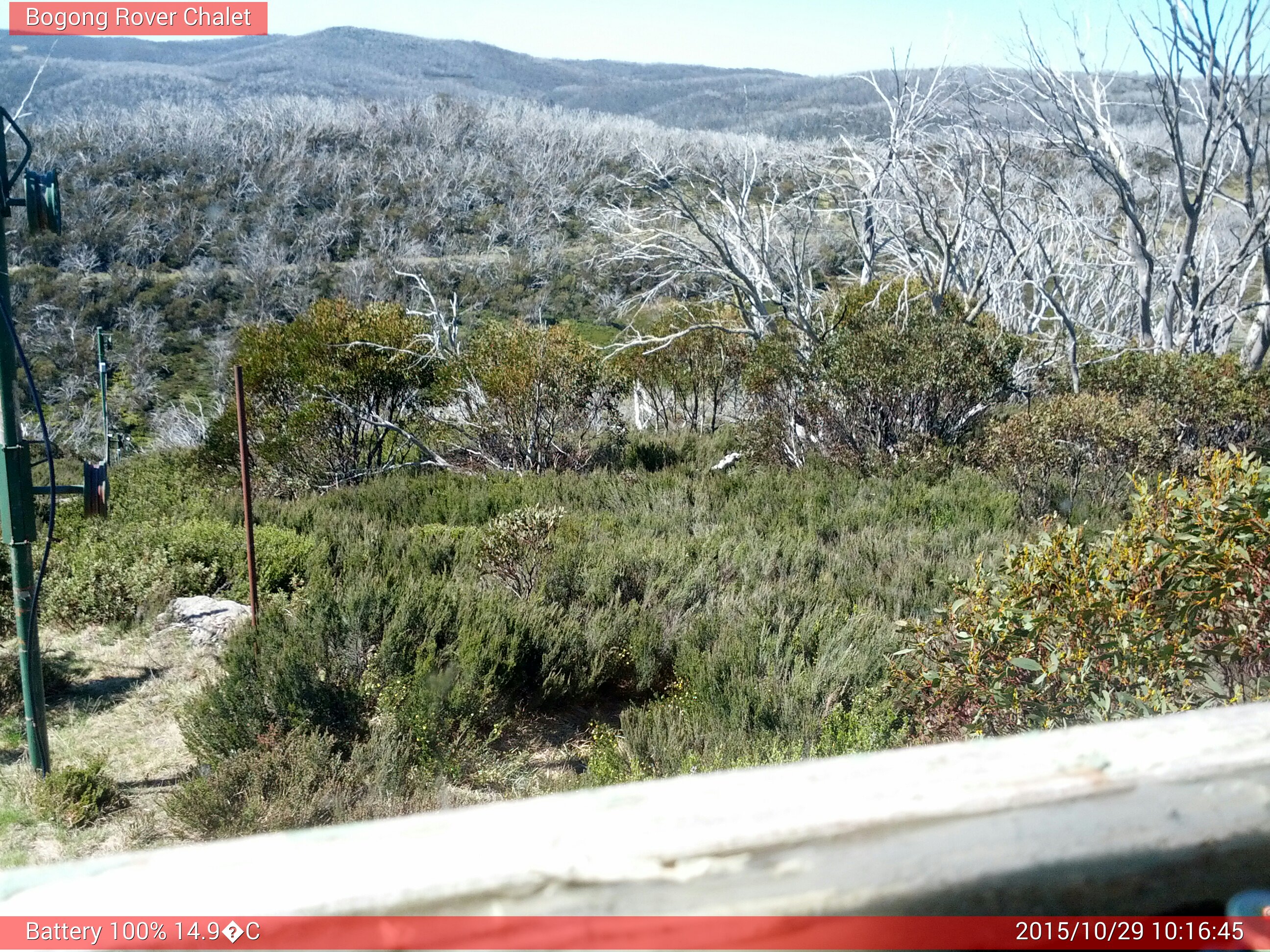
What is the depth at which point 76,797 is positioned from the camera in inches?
150

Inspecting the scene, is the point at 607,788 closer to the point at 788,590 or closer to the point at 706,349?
the point at 788,590

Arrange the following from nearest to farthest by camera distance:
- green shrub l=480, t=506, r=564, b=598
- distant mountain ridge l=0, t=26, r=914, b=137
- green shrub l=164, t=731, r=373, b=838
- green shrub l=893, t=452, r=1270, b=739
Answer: green shrub l=893, t=452, r=1270, b=739 → green shrub l=164, t=731, r=373, b=838 → green shrub l=480, t=506, r=564, b=598 → distant mountain ridge l=0, t=26, r=914, b=137

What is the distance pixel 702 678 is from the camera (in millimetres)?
4617

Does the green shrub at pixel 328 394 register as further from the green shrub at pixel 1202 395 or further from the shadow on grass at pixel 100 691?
the green shrub at pixel 1202 395

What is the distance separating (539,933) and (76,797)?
392cm

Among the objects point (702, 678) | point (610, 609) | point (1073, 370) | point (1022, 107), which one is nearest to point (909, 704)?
point (702, 678)

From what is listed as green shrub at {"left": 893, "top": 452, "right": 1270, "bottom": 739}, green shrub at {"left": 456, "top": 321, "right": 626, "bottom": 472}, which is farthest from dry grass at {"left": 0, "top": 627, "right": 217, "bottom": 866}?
green shrub at {"left": 456, "top": 321, "right": 626, "bottom": 472}

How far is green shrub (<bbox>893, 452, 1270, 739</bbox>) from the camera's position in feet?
9.91

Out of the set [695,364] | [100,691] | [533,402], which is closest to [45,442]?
[100,691]

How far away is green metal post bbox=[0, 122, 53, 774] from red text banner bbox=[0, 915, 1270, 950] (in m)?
3.64

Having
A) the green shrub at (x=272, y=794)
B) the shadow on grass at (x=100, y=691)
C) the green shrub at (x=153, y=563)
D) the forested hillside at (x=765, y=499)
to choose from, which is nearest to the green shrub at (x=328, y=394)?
the forested hillside at (x=765, y=499)

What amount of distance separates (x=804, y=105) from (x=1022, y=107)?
56.5 metres

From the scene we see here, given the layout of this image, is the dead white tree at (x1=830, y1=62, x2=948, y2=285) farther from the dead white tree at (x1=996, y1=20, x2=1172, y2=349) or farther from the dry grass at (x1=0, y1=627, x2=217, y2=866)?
the dry grass at (x1=0, y1=627, x2=217, y2=866)

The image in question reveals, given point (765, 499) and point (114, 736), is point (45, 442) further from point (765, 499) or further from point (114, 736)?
point (765, 499)
